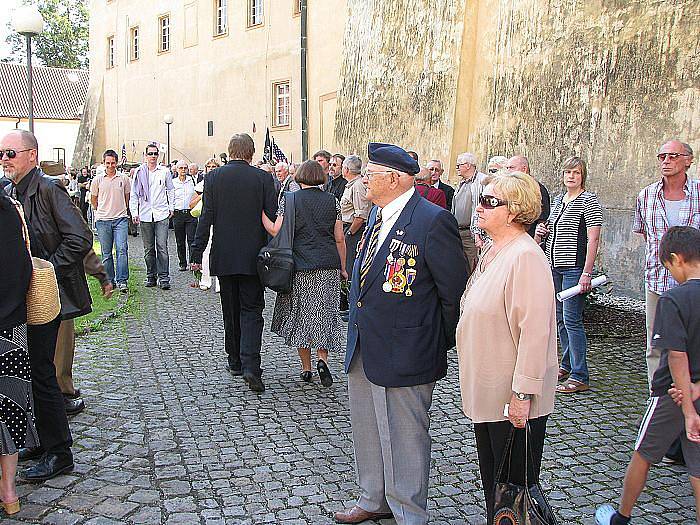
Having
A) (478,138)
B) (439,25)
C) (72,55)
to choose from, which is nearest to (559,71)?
(478,138)

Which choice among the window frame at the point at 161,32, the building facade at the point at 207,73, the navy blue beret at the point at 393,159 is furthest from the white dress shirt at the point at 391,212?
the window frame at the point at 161,32

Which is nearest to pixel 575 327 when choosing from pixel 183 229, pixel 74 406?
pixel 74 406

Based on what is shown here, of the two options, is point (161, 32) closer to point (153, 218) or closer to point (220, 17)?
point (220, 17)

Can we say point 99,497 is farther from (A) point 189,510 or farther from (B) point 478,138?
(B) point 478,138

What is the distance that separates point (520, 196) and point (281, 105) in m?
22.9

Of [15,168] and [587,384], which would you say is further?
[587,384]

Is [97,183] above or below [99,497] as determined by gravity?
above

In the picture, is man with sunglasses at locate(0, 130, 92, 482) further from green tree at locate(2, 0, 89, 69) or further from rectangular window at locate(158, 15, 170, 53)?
green tree at locate(2, 0, 89, 69)

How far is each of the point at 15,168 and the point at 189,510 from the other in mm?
2430

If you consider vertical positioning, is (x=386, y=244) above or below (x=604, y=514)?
above

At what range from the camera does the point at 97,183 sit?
495 inches

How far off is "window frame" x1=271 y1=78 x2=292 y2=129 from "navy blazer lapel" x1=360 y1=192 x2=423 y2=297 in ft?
69.2

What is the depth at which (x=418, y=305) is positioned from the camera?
13.2 ft

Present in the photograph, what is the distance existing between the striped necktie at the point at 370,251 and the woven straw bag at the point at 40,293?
1.85 m
